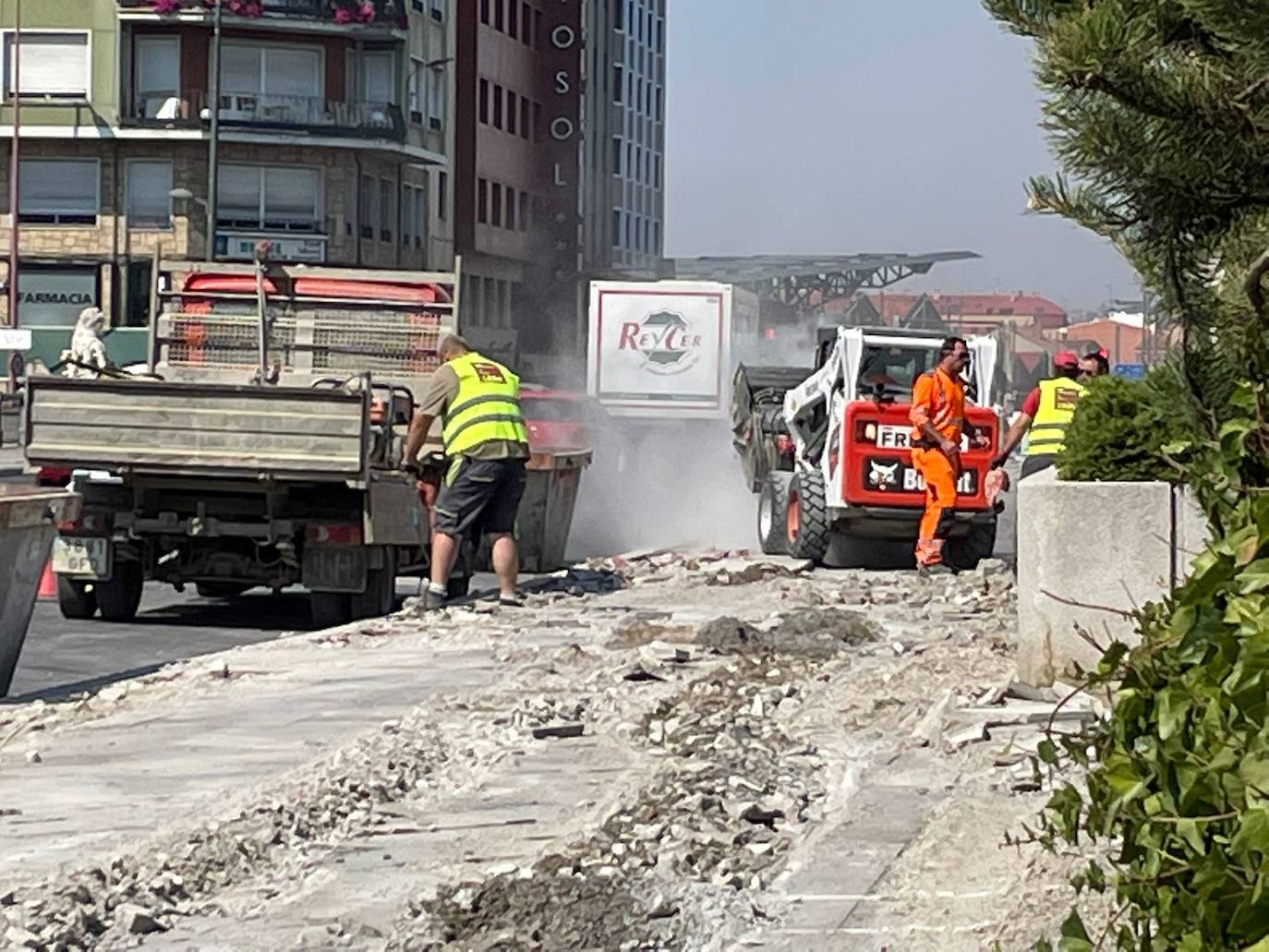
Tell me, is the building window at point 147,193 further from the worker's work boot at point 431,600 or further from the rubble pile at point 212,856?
the rubble pile at point 212,856

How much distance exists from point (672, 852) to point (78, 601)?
9292mm

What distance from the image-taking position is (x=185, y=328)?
17.9 meters

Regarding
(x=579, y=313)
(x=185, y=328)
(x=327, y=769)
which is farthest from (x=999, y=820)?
(x=579, y=313)

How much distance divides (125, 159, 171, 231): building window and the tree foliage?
59.4m

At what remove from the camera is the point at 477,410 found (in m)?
15.4

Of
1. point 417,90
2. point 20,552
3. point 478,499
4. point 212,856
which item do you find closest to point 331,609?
point 478,499

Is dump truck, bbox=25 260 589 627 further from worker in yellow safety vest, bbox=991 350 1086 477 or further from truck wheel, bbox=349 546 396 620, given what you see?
worker in yellow safety vest, bbox=991 350 1086 477

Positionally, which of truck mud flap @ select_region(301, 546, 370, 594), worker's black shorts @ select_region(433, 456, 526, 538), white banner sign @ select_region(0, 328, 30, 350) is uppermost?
white banner sign @ select_region(0, 328, 30, 350)

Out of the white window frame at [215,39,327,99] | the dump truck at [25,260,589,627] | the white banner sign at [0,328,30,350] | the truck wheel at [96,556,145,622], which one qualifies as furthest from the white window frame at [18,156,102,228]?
the truck wheel at [96,556,145,622]

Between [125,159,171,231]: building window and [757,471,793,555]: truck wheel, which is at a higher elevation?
[125,159,171,231]: building window

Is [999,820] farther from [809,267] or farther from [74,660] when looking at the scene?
[809,267]

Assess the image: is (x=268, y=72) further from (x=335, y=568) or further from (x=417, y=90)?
(x=335, y=568)

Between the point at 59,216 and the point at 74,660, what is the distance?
52382mm

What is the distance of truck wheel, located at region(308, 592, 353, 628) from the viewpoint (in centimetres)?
1554
